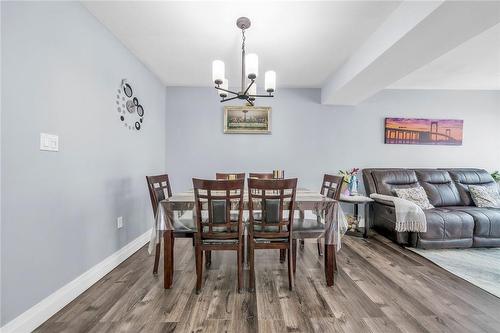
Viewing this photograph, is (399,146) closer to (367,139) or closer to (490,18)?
(367,139)

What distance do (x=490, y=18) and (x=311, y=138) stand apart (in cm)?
251

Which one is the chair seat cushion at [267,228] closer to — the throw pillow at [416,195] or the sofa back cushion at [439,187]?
the throw pillow at [416,195]

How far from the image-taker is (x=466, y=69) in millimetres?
3125

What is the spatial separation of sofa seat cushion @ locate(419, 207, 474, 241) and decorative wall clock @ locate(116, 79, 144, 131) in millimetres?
3883

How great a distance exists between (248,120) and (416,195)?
2.86 meters

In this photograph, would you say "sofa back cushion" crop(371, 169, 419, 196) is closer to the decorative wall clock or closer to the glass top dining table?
the glass top dining table

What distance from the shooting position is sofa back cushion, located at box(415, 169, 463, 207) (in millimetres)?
3459

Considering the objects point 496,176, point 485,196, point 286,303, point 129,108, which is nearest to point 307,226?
point 286,303

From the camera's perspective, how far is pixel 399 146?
396 centimetres

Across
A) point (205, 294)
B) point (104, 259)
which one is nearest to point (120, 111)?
point (104, 259)

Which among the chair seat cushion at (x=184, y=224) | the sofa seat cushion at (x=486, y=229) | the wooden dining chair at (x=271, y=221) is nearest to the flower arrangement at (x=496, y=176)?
the sofa seat cushion at (x=486, y=229)

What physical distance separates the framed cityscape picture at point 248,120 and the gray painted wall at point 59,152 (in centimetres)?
169

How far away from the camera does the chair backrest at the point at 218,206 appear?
1.74m

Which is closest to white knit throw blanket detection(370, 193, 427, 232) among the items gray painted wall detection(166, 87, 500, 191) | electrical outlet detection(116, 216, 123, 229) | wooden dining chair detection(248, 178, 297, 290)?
gray painted wall detection(166, 87, 500, 191)
